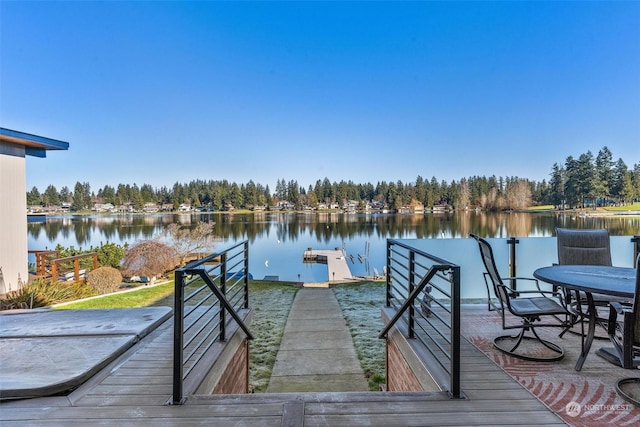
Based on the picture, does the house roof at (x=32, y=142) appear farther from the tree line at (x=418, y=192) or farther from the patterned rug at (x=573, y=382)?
the tree line at (x=418, y=192)

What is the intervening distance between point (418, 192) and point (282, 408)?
65.7 metres

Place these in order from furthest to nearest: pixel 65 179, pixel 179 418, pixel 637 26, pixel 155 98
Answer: pixel 65 179 → pixel 155 98 → pixel 637 26 → pixel 179 418

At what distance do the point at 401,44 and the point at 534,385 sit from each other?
51.4 ft

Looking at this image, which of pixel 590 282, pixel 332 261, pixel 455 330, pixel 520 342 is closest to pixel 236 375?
pixel 455 330

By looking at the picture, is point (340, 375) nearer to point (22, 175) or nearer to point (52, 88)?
point (22, 175)

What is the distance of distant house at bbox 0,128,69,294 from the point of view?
6828 millimetres

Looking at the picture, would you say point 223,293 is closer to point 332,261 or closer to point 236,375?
point 236,375

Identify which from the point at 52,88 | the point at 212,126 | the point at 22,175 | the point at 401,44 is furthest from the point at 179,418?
the point at 212,126

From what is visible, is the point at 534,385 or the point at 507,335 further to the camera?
the point at 507,335

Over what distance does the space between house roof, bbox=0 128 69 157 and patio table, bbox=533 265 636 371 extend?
377 inches

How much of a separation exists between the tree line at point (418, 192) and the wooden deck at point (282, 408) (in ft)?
95.8

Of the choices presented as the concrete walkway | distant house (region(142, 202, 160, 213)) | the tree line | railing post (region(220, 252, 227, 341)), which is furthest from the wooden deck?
distant house (region(142, 202, 160, 213))

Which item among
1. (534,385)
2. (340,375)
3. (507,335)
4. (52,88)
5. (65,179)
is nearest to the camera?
(534,385)

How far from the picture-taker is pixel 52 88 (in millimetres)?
15883
